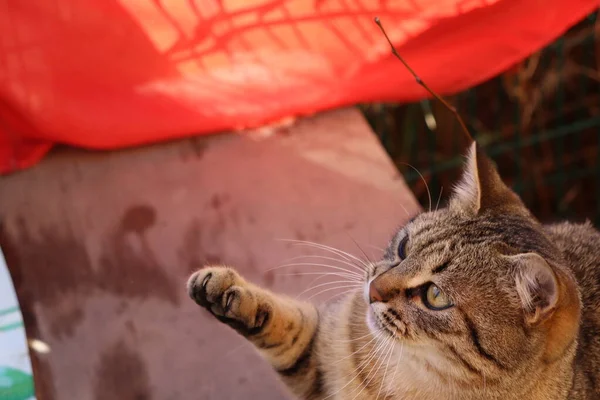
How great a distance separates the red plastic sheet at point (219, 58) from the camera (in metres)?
1.50

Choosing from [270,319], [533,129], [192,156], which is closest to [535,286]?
[270,319]

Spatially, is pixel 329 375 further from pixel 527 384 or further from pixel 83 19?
pixel 83 19

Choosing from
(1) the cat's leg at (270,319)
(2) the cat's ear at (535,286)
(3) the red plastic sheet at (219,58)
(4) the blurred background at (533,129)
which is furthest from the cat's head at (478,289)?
(4) the blurred background at (533,129)

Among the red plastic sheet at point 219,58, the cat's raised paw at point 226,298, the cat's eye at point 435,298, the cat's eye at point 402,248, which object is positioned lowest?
the cat's eye at point 435,298

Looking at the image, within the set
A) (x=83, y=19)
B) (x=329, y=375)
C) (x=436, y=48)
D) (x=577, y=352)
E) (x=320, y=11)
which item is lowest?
(x=577, y=352)

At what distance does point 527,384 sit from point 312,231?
2.15 ft

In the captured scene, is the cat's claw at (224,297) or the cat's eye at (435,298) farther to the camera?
the cat's claw at (224,297)

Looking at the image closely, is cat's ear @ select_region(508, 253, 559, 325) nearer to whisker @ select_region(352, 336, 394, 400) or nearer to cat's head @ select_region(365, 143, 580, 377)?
cat's head @ select_region(365, 143, 580, 377)

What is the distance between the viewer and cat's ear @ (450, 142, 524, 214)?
110cm

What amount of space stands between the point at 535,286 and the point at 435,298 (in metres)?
0.15

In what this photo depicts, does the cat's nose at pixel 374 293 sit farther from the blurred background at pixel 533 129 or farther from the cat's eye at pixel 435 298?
the blurred background at pixel 533 129

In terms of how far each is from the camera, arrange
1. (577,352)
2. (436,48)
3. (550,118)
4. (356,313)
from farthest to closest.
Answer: (550,118)
(436,48)
(356,313)
(577,352)

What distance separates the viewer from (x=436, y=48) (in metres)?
1.70

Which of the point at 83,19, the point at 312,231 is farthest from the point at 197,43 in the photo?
the point at 312,231
